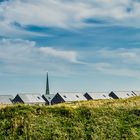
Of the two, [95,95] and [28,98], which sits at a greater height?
[95,95]

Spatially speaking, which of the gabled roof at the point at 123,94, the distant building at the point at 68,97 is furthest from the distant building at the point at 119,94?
the distant building at the point at 68,97

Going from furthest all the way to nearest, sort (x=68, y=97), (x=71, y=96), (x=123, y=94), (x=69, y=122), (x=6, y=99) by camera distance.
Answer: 1. (x=123, y=94)
2. (x=71, y=96)
3. (x=68, y=97)
4. (x=6, y=99)
5. (x=69, y=122)

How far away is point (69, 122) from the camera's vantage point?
2838 centimetres

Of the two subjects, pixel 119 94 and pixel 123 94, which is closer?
pixel 119 94

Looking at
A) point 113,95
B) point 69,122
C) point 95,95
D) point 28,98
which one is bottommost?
point 69,122

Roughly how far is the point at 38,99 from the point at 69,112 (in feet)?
449

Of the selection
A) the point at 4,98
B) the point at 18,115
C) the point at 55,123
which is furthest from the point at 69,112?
the point at 4,98

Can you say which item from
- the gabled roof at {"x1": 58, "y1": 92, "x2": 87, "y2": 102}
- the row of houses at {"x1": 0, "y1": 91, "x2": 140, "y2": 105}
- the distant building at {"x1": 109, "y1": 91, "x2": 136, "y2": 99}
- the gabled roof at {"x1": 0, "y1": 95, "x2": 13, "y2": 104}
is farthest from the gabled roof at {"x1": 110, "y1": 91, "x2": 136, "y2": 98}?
the gabled roof at {"x1": 0, "y1": 95, "x2": 13, "y2": 104}

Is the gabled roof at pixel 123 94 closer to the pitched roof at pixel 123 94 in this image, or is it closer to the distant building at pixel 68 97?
the pitched roof at pixel 123 94

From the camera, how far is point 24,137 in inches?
1040

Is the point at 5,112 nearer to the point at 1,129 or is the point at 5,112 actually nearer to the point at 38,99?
the point at 1,129

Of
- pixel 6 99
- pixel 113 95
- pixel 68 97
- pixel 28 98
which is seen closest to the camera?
pixel 6 99

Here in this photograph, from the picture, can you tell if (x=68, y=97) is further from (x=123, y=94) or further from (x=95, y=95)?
(x=123, y=94)

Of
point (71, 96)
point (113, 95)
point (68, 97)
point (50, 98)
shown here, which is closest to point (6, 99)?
point (50, 98)
